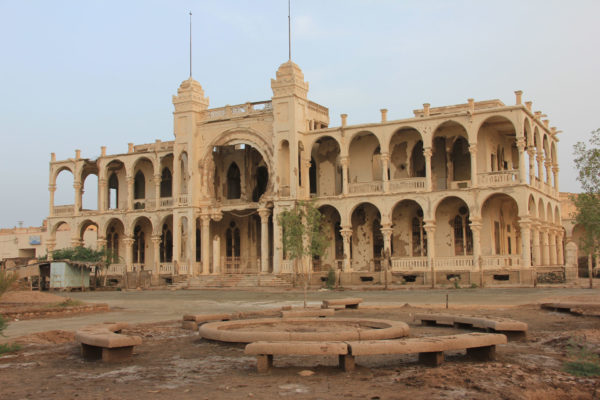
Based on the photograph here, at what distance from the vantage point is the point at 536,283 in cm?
2973

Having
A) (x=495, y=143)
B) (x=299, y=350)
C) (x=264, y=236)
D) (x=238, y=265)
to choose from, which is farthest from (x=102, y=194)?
(x=299, y=350)

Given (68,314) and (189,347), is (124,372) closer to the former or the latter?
(189,347)

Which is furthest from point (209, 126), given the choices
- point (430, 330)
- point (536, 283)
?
point (430, 330)

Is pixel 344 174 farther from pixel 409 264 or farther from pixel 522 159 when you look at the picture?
pixel 522 159

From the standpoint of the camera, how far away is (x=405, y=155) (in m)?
37.3

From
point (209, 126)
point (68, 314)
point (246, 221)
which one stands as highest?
point (209, 126)

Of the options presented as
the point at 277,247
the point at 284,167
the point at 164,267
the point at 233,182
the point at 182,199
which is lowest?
the point at 164,267

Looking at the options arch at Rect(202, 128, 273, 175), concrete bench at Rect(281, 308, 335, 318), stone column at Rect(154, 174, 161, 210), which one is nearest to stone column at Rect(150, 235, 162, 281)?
stone column at Rect(154, 174, 161, 210)

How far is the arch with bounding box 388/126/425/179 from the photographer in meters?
37.1

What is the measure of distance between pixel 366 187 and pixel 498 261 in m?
8.59

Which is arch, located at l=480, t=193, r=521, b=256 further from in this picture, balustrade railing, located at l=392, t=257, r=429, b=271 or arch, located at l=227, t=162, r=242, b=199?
arch, located at l=227, t=162, r=242, b=199

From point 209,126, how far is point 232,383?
1363 inches

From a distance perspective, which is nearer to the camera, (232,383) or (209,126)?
(232,383)

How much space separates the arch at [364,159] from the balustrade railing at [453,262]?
681cm
